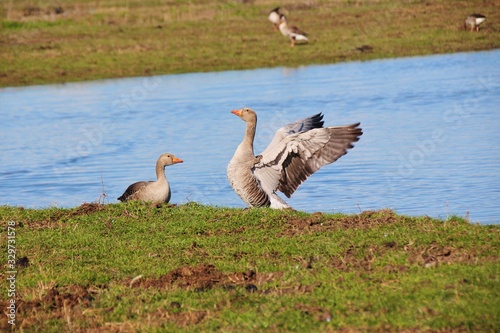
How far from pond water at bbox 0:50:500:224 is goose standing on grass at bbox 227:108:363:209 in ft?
5.61

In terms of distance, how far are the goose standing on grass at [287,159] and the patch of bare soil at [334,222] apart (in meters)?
0.95

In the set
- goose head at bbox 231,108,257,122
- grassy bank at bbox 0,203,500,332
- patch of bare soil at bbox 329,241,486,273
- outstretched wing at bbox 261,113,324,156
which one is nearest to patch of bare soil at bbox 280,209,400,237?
grassy bank at bbox 0,203,500,332

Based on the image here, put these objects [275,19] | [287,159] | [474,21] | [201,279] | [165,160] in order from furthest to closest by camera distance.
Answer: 1. [275,19]
2. [474,21]
3. [165,160]
4. [287,159]
5. [201,279]

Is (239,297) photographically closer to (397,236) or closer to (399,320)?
(399,320)

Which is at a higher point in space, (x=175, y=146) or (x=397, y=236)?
(x=397, y=236)

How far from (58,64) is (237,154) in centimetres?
1999

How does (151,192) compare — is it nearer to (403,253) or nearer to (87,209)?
(87,209)

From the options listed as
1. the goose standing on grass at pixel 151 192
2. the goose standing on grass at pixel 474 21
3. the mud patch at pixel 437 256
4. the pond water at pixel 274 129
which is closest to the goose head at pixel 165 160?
the goose standing on grass at pixel 151 192

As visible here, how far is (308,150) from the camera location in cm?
970

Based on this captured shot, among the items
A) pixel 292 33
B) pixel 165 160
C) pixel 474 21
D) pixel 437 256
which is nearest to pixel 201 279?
pixel 437 256

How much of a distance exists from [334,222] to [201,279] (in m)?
2.15

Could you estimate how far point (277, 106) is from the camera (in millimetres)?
21984

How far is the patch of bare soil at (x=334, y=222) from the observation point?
838 cm

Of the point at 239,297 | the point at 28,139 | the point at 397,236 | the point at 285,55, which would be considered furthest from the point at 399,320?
the point at 285,55
